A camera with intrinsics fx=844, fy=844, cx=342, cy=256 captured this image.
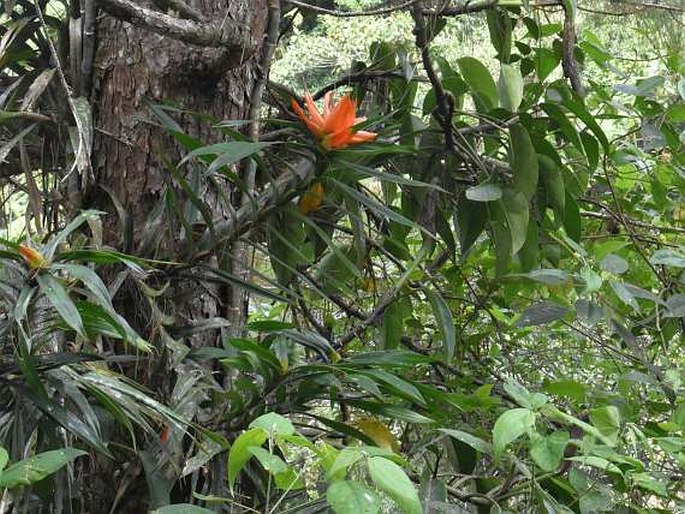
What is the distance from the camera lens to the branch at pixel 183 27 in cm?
78

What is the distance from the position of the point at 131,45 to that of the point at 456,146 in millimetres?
395

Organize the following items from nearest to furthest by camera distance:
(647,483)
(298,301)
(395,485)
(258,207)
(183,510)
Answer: (395,485) < (183,510) < (647,483) < (258,207) < (298,301)

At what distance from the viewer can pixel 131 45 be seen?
0.97 meters

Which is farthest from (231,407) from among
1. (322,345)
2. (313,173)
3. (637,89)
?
(637,89)

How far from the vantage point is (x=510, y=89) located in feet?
3.35

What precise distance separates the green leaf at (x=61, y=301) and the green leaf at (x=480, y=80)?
612 mm

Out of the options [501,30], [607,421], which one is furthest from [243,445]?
[501,30]

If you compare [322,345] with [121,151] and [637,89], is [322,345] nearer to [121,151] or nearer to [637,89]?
[121,151]

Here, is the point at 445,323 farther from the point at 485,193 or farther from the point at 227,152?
the point at 227,152

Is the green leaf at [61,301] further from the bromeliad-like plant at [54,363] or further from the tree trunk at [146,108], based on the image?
the tree trunk at [146,108]

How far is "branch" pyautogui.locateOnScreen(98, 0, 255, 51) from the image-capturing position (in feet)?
2.55

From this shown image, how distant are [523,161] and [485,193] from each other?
0.20 feet

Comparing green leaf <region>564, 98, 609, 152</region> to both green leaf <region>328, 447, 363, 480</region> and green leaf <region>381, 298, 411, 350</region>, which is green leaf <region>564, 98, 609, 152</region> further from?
green leaf <region>328, 447, 363, 480</region>

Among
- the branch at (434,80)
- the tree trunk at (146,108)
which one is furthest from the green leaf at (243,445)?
the branch at (434,80)
